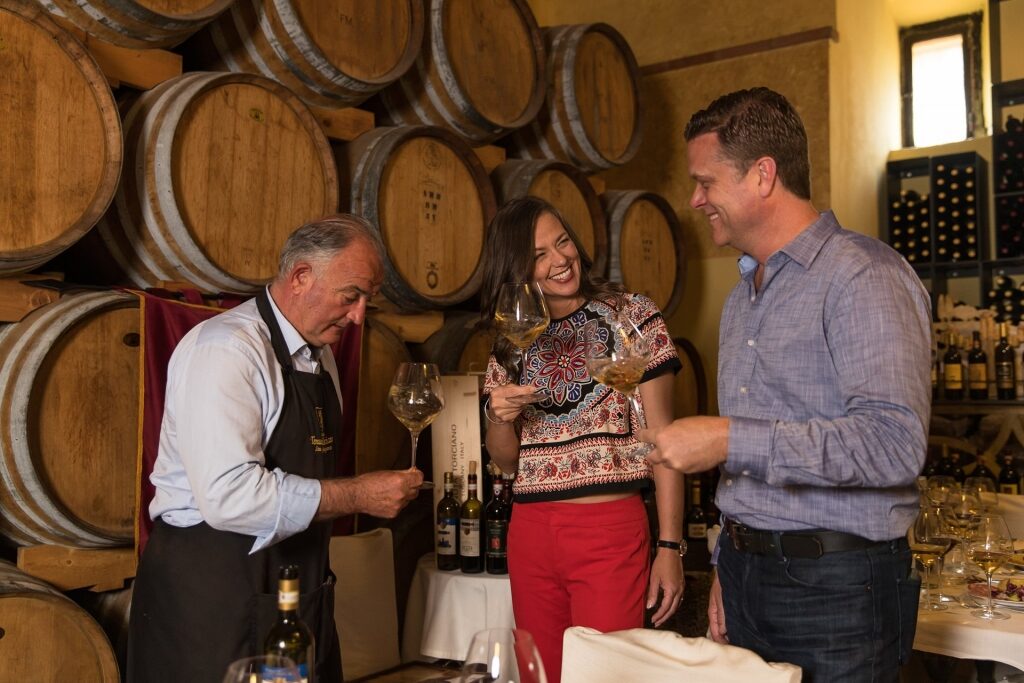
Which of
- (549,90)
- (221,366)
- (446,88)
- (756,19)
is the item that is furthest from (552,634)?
(756,19)

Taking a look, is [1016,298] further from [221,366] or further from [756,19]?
[221,366]

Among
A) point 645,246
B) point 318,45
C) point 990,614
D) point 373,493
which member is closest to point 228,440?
point 373,493

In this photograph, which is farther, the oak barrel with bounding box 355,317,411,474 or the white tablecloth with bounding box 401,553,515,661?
the oak barrel with bounding box 355,317,411,474

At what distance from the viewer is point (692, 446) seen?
1.46 meters

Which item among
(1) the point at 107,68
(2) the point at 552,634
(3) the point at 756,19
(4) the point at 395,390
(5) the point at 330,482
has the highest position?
(3) the point at 756,19

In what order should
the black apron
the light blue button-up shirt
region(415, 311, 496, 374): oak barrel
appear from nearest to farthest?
the light blue button-up shirt
the black apron
region(415, 311, 496, 374): oak barrel

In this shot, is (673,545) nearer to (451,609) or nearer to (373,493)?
(373,493)

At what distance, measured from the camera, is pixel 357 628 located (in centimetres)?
318

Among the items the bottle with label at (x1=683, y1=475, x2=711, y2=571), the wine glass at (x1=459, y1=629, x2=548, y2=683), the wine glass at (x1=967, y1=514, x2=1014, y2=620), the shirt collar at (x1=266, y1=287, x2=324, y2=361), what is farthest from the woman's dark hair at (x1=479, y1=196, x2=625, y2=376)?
the bottle with label at (x1=683, y1=475, x2=711, y2=571)

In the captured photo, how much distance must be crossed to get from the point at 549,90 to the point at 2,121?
256 centimetres

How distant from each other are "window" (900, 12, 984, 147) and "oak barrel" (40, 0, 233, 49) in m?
6.93

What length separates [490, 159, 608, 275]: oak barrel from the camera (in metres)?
3.92

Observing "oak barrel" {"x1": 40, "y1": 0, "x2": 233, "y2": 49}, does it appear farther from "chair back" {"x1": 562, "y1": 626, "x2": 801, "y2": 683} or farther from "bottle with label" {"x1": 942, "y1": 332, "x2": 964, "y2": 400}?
"bottle with label" {"x1": 942, "y1": 332, "x2": 964, "y2": 400}

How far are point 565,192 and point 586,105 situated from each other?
0.59 m
